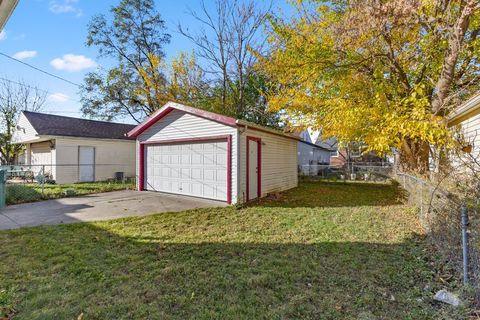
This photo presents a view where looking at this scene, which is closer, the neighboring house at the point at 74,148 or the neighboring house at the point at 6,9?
the neighboring house at the point at 6,9

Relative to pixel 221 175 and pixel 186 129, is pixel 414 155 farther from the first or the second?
pixel 186 129

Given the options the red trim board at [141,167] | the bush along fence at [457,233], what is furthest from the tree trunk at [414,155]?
the red trim board at [141,167]

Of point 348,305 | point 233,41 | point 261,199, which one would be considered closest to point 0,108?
point 233,41

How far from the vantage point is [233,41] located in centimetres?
1493

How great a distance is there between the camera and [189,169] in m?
9.61

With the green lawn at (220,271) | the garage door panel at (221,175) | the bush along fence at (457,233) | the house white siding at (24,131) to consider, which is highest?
the house white siding at (24,131)

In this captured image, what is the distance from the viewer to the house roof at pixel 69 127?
1363 cm

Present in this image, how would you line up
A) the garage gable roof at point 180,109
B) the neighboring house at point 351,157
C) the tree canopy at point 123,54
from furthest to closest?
1. the neighboring house at point 351,157
2. the tree canopy at point 123,54
3. the garage gable roof at point 180,109

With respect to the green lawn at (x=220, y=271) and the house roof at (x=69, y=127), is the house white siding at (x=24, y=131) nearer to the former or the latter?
the house roof at (x=69, y=127)

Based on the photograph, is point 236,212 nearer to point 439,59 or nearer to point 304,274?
point 304,274

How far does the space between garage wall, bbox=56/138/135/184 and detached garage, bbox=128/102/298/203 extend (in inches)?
185

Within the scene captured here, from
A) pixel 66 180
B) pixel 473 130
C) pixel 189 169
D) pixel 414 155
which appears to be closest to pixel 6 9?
pixel 189 169

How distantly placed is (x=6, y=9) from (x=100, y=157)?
1393 centimetres

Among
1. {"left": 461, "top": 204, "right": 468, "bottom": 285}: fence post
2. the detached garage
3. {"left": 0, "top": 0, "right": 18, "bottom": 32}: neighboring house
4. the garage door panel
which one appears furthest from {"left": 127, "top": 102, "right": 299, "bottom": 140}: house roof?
{"left": 461, "top": 204, "right": 468, "bottom": 285}: fence post
